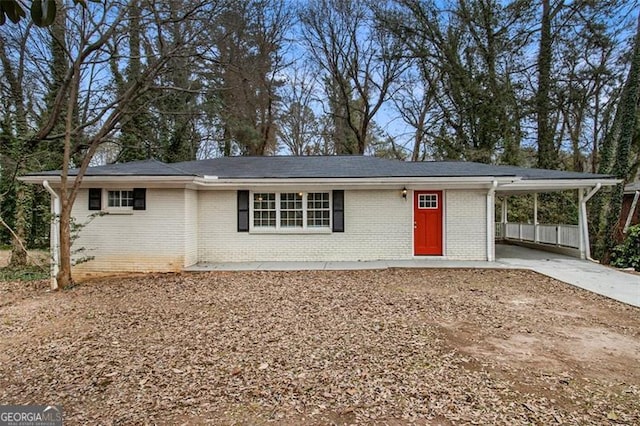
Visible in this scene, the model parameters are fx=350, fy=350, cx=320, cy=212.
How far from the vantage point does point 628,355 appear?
3916mm

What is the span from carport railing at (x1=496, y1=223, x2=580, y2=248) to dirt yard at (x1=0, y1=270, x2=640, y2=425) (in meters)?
4.93

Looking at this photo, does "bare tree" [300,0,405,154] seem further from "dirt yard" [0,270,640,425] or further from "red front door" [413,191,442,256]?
"dirt yard" [0,270,640,425]

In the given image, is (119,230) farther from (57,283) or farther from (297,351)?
(297,351)

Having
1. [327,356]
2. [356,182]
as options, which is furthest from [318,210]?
[327,356]

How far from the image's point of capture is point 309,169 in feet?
34.0

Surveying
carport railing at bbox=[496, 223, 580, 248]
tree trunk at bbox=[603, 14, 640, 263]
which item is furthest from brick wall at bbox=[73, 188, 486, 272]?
tree trunk at bbox=[603, 14, 640, 263]

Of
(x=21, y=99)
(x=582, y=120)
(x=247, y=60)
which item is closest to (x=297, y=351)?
(x=247, y=60)

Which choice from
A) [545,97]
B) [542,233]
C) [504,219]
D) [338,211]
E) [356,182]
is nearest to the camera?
[356,182]

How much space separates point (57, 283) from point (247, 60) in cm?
938

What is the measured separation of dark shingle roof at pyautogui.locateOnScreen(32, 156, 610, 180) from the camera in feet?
29.6

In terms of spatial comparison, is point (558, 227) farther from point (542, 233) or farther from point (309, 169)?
point (309, 169)

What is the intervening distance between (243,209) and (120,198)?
3115mm

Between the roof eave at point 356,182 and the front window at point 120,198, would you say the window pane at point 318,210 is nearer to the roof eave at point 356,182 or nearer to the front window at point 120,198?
the roof eave at point 356,182

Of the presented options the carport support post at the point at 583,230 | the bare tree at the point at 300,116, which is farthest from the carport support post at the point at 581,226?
the bare tree at the point at 300,116
